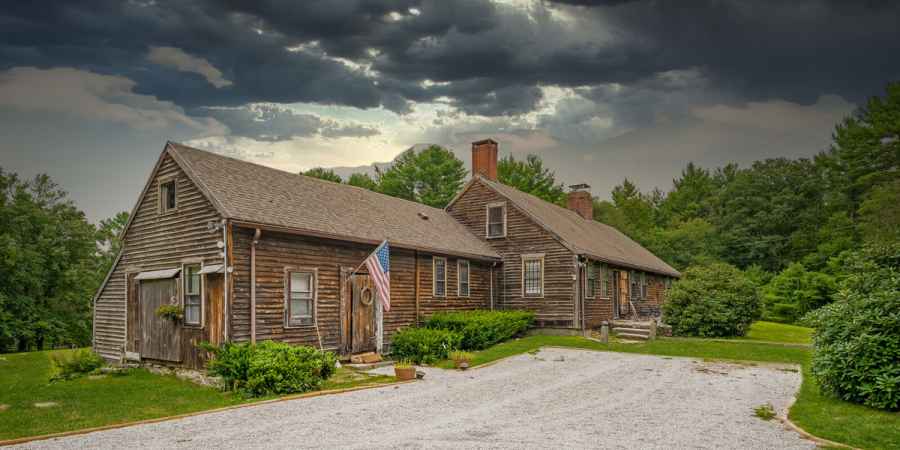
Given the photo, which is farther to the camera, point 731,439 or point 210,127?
point 210,127

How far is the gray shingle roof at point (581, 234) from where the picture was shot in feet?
86.5

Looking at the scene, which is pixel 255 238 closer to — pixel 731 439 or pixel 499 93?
pixel 731 439

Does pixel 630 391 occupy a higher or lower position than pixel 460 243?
lower

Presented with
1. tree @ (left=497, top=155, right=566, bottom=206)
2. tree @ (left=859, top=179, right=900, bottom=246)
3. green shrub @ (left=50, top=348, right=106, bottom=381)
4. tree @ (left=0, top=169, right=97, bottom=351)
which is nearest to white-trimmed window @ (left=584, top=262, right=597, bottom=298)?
green shrub @ (left=50, top=348, right=106, bottom=381)

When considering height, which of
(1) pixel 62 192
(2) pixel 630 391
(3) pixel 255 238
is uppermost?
(1) pixel 62 192

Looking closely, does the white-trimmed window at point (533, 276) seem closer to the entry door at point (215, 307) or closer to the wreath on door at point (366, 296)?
the wreath on door at point (366, 296)

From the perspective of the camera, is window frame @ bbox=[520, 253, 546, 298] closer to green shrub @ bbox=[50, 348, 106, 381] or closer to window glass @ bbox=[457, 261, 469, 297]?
window glass @ bbox=[457, 261, 469, 297]

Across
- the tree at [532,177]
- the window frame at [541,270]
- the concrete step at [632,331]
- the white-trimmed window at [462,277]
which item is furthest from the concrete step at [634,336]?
the tree at [532,177]

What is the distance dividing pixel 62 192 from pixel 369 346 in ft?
108

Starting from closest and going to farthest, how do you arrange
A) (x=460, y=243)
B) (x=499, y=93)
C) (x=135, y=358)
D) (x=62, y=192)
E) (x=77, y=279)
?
(x=135, y=358), (x=460, y=243), (x=499, y=93), (x=77, y=279), (x=62, y=192)

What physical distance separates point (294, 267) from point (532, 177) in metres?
48.3

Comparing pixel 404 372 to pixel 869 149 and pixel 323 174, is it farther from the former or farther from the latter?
pixel 869 149

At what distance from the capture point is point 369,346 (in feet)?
62.1

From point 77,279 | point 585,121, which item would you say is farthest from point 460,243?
point 77,279
